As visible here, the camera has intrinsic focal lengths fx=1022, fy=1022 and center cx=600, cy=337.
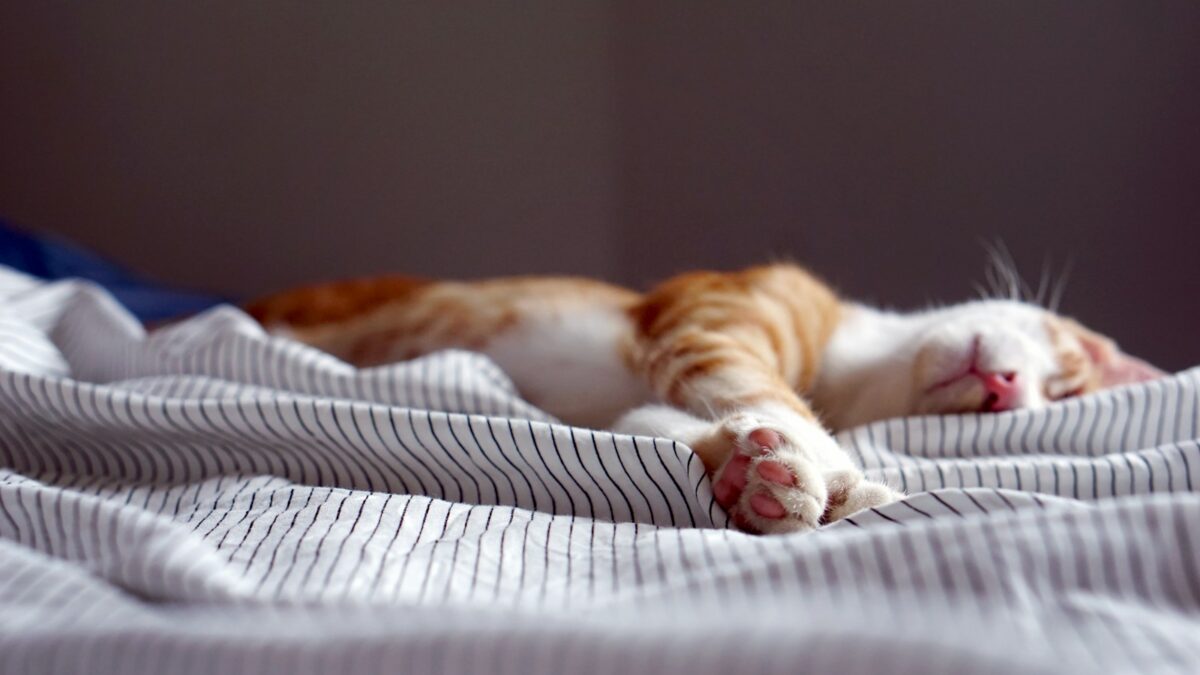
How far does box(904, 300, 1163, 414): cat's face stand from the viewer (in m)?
1.20

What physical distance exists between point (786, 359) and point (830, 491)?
56 centimetres

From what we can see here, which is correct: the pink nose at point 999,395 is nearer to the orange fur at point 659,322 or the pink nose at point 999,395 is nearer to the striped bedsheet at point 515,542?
the striped bedsheet at point 515,542

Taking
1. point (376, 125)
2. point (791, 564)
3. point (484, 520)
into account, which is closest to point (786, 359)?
point (484, 520)

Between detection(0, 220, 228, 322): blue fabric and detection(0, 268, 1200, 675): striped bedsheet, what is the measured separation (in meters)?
0.88

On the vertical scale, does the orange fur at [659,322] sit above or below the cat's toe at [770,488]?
below

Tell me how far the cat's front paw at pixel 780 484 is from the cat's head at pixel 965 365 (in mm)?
465

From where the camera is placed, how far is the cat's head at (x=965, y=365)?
4.00ft

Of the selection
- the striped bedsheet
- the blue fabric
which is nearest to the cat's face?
the striped bedsheet

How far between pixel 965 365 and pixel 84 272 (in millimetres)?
1734

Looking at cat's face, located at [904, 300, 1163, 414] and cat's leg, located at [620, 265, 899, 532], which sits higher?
cat's leg, located at [620, 265, 899, 532]

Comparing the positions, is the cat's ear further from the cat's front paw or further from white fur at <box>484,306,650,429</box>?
the cat's front paw

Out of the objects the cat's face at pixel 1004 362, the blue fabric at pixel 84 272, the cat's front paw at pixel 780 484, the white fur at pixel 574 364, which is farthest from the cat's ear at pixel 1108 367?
the blue fabric at pixel 84 272

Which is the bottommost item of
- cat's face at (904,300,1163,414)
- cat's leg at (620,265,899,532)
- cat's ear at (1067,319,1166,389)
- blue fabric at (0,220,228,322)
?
blue fabric at (0,220,228,322)

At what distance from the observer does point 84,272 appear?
210cm
